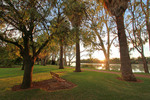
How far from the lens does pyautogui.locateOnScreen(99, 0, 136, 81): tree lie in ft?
27.1

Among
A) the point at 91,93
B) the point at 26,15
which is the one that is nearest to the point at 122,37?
the point at 91,93

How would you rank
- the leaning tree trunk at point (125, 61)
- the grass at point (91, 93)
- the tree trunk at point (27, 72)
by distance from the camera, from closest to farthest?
the grass at point (91, 93)
the tree trunk at point (27, 72)
the leaning tree trunk at point (125, 61)

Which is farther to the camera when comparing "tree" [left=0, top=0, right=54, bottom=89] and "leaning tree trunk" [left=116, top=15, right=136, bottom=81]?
"leaning tree trunk" [left=116, top=15, right=136, bottom=81]


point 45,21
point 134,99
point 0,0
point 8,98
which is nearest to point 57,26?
point 45,21

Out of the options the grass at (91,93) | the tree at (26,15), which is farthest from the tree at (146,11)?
the tree at (26,15)

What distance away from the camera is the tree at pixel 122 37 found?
8273mm

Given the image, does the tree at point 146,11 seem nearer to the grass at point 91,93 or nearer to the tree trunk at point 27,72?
the grass at point 91,93

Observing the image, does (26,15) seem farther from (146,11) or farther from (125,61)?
(146,11)

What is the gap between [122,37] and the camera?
8.91m

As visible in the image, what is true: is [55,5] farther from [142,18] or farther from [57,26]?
[142,18]

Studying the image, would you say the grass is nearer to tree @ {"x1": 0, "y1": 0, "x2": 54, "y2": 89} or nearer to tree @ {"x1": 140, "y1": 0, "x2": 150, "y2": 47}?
tree @ {"x1": 0, "y1": 0, "x2": 54, "y2": 89}

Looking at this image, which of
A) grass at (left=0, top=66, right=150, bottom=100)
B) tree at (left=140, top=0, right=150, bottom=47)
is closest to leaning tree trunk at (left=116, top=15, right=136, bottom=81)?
grass at (left=0, top=66, right=150, bottom=100)

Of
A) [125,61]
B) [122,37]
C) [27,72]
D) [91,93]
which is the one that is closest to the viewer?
[91,93]

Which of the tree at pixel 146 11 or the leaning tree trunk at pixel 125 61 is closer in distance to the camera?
the leaning tree trunk at pixel 125 61
